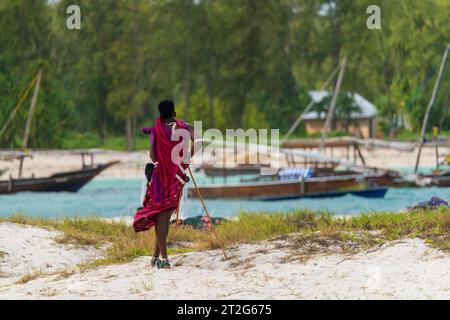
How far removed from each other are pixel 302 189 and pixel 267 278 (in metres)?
24.6

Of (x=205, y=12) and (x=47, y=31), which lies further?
(x=205, y=12)

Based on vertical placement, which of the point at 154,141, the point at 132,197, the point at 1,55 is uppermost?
the point at 1,55

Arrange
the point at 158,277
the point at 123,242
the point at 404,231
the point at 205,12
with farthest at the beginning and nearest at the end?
the point at 205,12, the point at 123,242, the point at 404,231, the point at 158,277

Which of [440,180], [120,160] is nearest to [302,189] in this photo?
[440,180]

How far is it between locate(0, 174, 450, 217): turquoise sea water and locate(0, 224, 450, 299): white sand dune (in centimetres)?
1833

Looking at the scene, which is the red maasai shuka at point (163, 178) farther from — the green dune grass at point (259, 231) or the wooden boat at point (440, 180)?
the wooden boat at point (440, 180)

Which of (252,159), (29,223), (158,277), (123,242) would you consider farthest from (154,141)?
(252,159)

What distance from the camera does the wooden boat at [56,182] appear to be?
121 feet

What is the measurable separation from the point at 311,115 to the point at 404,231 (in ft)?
181

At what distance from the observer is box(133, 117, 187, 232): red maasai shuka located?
11.0 m

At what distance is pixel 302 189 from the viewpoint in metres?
34.9

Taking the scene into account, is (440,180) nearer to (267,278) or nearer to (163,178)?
(163,178)

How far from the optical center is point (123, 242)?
13477 millimetres
